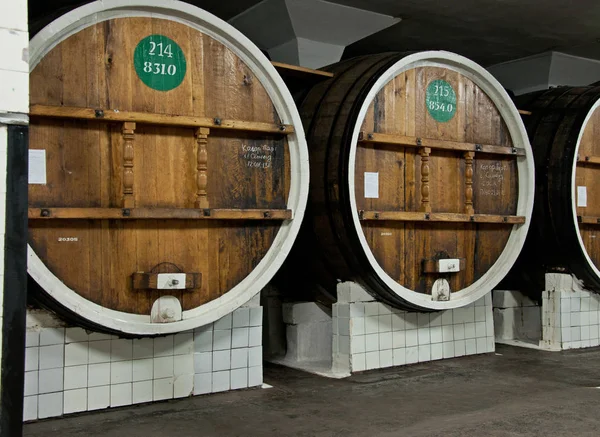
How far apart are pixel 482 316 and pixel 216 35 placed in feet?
7.98

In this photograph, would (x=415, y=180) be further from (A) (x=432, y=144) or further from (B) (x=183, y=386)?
(B) (x=183, y=386)

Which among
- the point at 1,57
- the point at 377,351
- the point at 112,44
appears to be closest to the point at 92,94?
the point at 112,44

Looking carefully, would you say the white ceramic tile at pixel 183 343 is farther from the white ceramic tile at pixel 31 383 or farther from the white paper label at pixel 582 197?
the white paper label at pixel 582 197

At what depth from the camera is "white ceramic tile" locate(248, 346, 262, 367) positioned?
3.47 m

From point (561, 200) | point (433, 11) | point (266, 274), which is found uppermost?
point (433, 11)

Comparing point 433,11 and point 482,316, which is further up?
point 433,11

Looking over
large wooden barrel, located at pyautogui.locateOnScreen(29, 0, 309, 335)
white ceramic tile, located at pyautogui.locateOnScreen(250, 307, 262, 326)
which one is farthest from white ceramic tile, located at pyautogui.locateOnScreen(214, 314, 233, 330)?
large wooden barrel, located at pyautogui.locateOnScreen(29, 0, 309, 335)

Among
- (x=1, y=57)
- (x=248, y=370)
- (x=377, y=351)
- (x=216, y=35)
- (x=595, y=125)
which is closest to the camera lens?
(x=1, y=57)

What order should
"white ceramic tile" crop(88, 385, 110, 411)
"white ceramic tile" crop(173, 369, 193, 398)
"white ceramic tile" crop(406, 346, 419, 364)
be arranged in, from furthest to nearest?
1. "white ceramic tile" crop(406, 346, 419, 364)
2. "white ceramic tile" crop(173, 369, 193, 398)
3. "white ceramic tile" crop(88, 385, 110, 411)

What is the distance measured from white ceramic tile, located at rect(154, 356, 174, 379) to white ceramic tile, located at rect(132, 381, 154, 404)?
2.1 inches

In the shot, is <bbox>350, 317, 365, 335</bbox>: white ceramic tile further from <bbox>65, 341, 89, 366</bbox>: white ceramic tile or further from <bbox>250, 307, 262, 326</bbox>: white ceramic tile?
<bbox>65, 341, 89, 366</bbox>: white ceramic tile

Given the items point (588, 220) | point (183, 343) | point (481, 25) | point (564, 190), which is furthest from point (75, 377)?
point (481, 25)

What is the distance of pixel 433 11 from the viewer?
484 cm

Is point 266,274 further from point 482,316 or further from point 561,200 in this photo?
point 561,200
